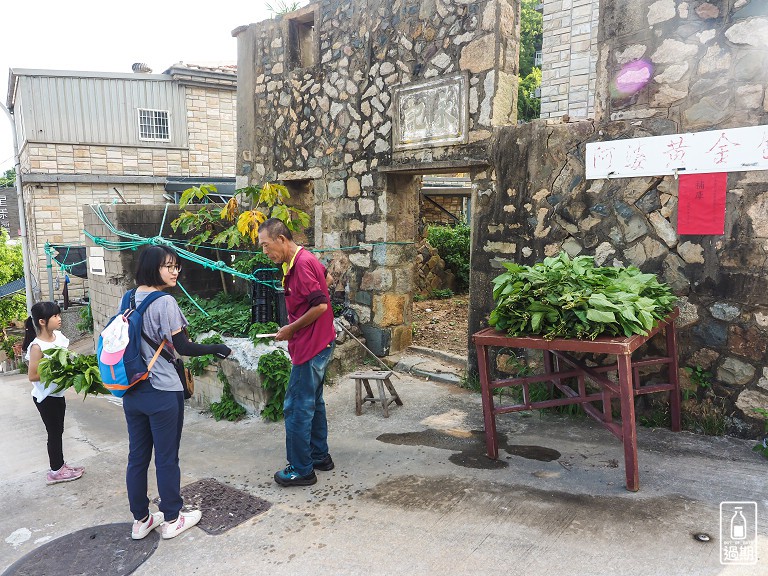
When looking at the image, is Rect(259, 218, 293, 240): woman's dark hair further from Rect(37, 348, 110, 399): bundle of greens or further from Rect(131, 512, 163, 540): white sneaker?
Rect(131, 512, 163, 540): white sneaker

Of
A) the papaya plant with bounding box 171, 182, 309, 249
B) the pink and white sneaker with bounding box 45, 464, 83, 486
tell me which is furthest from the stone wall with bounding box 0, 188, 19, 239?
the pink and white sneaker with bounding box 45, 464, 83, 486

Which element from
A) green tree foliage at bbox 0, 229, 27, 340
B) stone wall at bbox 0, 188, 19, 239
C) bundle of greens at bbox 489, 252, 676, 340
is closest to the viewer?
bundle of greens at bbox 489, 252, 676, 340

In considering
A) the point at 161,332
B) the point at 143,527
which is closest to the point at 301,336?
the point at 161,332

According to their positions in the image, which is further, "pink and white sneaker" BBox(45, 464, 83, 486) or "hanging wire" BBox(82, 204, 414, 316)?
"hanging wire" BBox(82, 204, 414, 316)

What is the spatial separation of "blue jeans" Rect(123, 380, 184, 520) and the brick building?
455 inches

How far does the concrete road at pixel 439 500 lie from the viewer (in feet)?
9.45

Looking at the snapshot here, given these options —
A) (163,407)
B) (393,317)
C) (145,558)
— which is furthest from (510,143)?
(145,558)

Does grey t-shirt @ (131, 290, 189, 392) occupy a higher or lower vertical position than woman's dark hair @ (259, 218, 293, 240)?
lower

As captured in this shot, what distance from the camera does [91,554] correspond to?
10.3ft

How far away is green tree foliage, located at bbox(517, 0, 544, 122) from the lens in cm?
2103

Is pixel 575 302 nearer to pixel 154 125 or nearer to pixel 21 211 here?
pixel 21 211

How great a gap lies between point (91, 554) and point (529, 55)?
24097mm

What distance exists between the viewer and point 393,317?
6.68 m

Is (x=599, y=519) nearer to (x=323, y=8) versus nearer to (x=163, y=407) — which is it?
(x=163, y=407)
